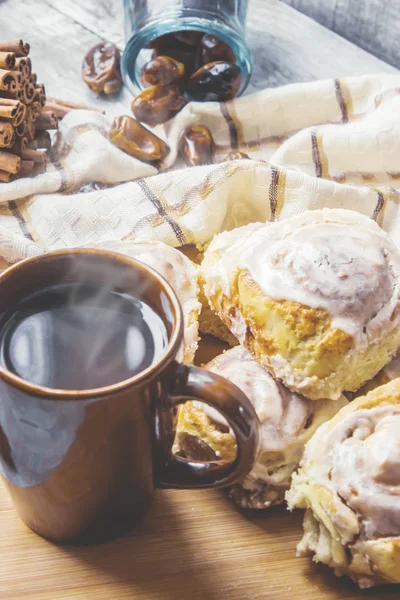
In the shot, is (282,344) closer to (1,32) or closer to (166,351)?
(166,351)

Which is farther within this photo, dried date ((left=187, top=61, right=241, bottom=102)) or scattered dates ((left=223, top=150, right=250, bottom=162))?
dried date ((left=187, top=61, right=241, bottom=102))

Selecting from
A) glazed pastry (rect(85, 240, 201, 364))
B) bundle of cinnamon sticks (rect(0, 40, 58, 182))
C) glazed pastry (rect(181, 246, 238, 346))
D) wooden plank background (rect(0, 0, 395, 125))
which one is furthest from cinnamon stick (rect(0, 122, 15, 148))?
glazed pastry (rect(181, 246, 238, 346))

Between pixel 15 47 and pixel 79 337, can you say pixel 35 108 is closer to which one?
pixel 15 47

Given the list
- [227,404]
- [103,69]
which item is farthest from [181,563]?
[103,69]

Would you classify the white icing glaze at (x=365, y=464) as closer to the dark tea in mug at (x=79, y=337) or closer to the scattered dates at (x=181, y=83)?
the dark tea in mug at (x=79, y=337)

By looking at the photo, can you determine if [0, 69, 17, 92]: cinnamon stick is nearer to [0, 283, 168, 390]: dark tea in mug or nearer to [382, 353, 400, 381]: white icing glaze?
[0, 283, 168, 390]: dark tea in mug

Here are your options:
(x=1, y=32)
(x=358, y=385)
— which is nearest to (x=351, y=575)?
(x=358, y=385)
